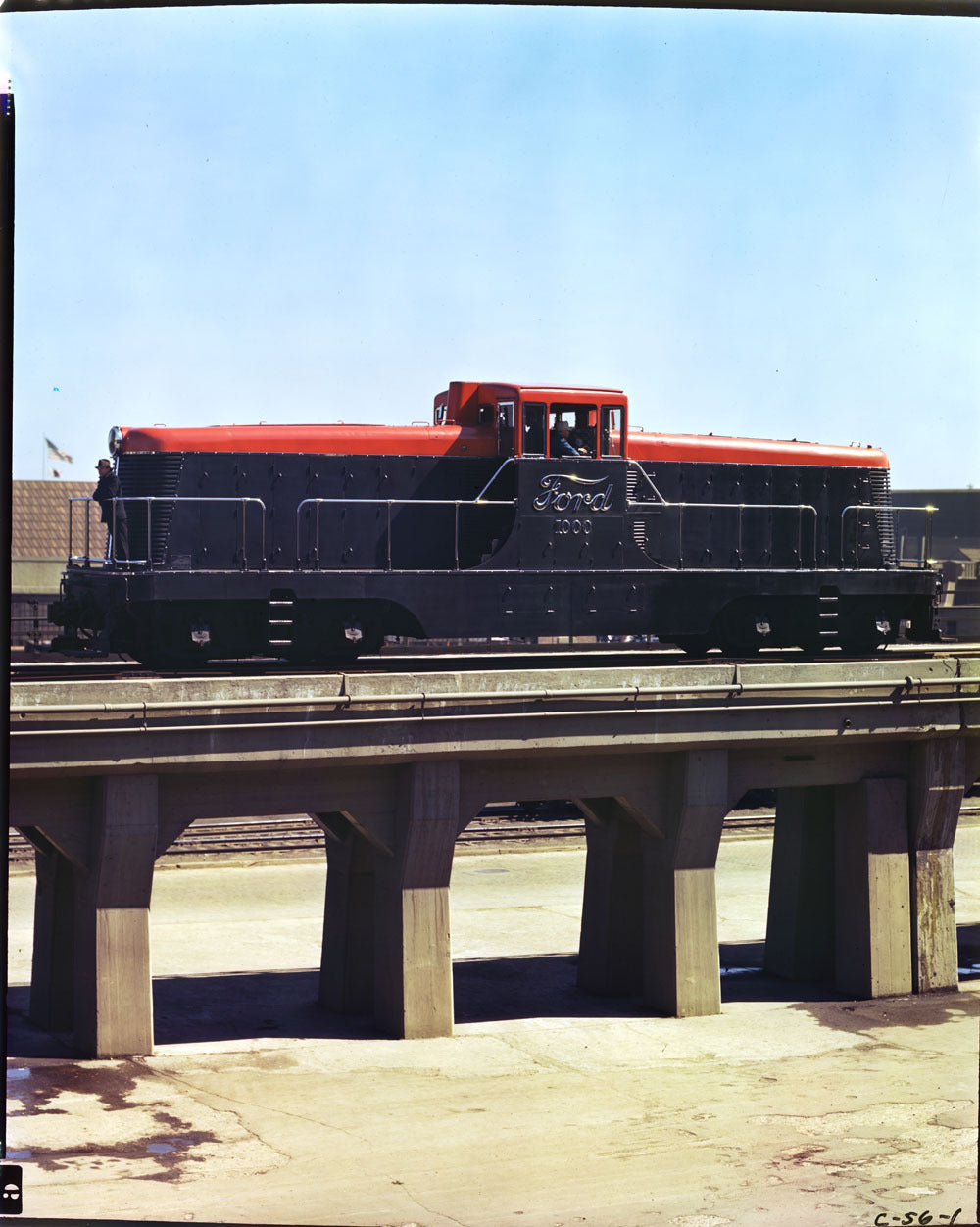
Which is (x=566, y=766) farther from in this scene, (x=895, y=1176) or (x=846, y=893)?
(x=895, y=1176)

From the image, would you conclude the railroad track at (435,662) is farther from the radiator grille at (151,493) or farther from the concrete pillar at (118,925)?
the concrete pillar at (118,925)

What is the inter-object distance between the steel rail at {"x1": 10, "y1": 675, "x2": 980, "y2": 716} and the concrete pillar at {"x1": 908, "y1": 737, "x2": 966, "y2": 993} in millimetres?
1208

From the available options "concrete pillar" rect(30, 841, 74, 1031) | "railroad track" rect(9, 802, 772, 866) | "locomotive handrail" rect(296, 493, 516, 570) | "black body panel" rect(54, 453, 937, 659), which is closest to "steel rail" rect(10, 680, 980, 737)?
"black body panel" rect(54, 453, 937, 659)

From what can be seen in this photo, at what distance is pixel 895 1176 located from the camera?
1207cm

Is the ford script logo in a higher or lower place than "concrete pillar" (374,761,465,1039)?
higher

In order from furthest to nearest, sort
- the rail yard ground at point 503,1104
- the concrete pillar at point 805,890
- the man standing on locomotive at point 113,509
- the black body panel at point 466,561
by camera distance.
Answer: the concrete pillar at point 805,890 < the man standing on locomotive at point 113,509 < the black body panel at point 466,561 < the rail yard ground at point 503,1104

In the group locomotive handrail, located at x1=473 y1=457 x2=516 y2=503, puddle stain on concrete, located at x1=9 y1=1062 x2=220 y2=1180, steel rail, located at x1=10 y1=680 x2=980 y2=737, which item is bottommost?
puddle stain on concrete, located at x1=9 y1=1062 x2=220 y2=1180

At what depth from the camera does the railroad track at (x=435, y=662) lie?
1789 cm

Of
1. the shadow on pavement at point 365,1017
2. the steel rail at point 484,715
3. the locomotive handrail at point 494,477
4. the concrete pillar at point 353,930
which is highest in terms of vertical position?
A: the locomotive handrail at point 494,477

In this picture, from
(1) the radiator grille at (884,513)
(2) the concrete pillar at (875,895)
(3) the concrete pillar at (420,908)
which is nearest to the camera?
(3) the concrete pillar at (420,908)

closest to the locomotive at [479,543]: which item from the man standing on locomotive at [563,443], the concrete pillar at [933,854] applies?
the man standing on locomotive at [563,443]

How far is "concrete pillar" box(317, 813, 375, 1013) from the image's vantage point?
1892cm

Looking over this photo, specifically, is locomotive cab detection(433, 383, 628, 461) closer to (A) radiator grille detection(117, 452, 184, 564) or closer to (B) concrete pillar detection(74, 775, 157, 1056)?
(A) radiator grille detection(117, 452, 184, 564)

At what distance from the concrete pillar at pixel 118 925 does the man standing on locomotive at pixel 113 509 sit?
3.67 metres
